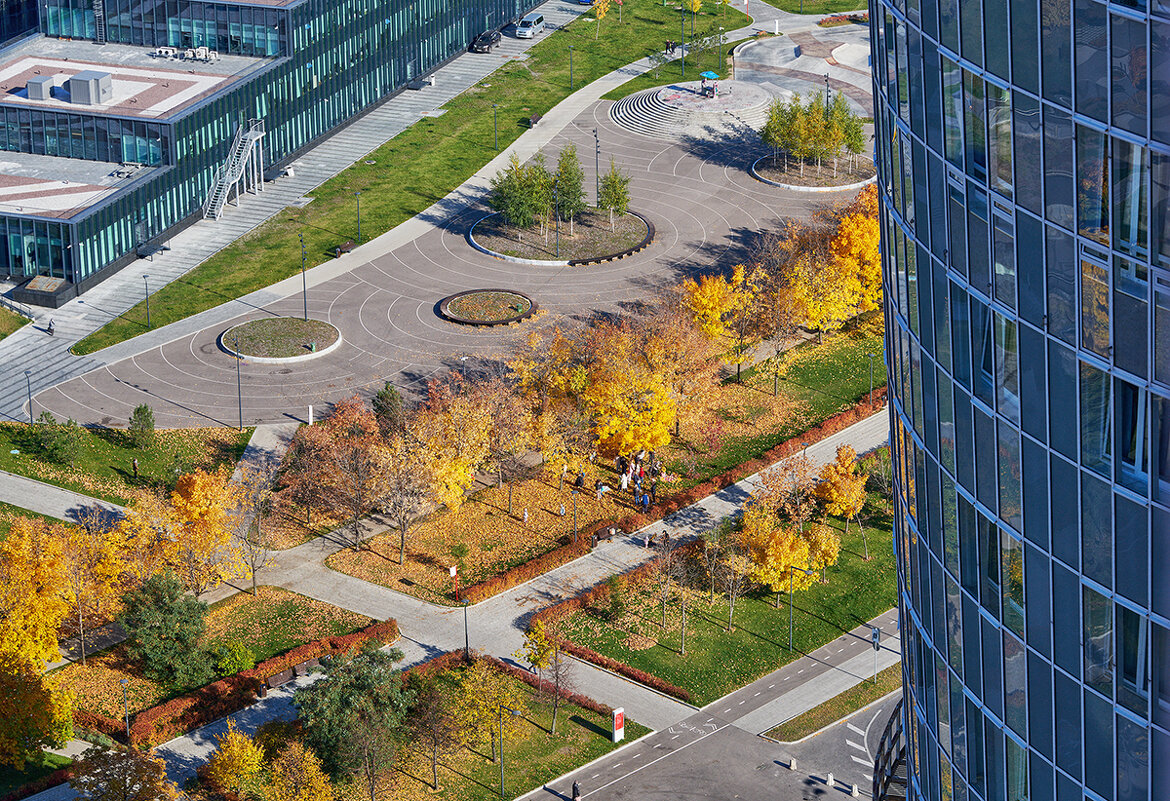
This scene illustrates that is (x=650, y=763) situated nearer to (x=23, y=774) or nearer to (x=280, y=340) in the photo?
(x=23, y=774)

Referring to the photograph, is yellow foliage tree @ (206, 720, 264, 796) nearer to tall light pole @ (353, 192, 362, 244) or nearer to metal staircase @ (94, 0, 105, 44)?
tall light pole @ (353, 192, 362, 244)

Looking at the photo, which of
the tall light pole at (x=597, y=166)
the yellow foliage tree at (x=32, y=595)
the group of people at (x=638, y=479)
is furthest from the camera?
the tall light pole at (x=597, y=166)

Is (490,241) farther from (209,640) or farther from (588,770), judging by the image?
(588,770)

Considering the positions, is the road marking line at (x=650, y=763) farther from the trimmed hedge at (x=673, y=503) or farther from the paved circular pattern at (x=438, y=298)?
the paved circular pattern at (x=438, y=298)

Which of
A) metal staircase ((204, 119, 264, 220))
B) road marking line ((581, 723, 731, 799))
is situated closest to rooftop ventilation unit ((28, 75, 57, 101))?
metal staircase ((204, 119, 264, 220))

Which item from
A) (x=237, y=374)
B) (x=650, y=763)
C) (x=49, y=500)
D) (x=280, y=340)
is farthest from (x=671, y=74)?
(x=650, y=763)

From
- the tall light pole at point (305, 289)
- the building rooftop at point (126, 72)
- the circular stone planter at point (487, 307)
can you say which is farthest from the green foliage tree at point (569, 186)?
the building rooftop at point (126, 72)
